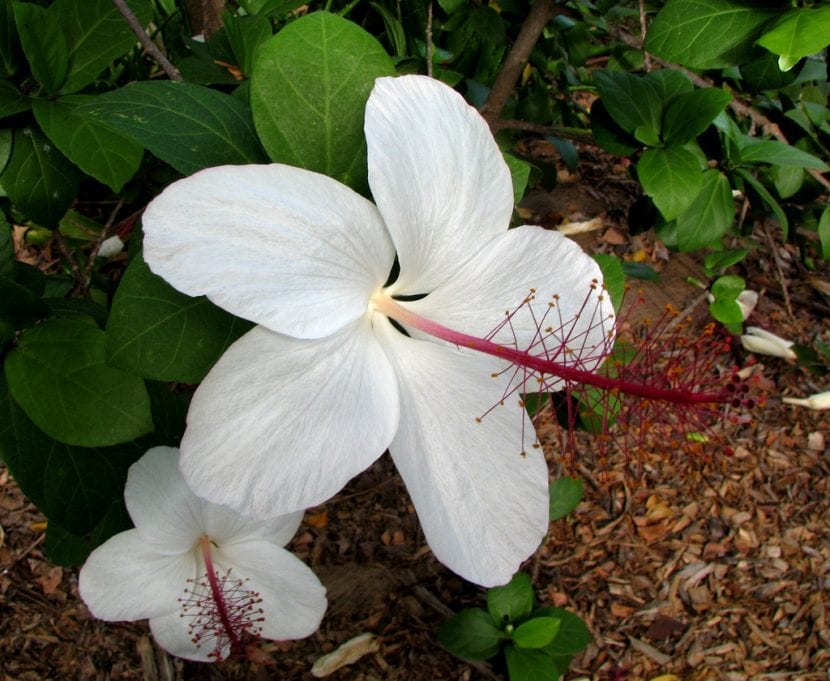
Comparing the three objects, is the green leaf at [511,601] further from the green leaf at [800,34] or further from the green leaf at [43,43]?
the green leaf at [43,43]

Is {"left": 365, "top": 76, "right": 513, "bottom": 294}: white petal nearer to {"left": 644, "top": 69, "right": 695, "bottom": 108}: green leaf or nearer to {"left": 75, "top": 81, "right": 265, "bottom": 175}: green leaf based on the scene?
{"left": 75, "top": 81, "right": 265, "bottom": 175}: green leaf

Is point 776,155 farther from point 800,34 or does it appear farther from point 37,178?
point 37,178

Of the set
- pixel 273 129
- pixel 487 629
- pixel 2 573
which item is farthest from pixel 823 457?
pixel 2 573

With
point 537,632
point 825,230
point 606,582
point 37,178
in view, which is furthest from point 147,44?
point 606,582

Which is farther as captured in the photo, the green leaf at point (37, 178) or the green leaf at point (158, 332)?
the green leaf at point (37, 178)

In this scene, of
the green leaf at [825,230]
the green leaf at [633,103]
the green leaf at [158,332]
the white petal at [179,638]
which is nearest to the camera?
the green leaf at [158,332]

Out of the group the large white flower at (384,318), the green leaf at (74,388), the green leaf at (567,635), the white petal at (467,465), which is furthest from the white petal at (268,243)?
the green leaf at (567,635)
